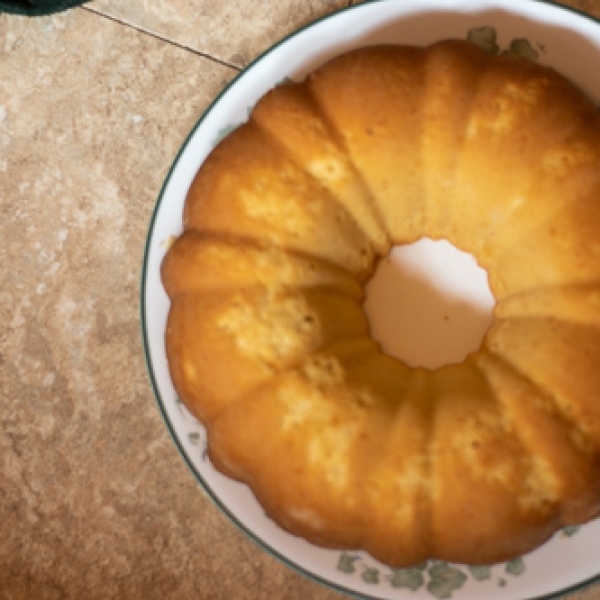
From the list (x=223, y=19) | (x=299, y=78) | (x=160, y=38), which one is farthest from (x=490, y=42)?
(x=160, y=38)

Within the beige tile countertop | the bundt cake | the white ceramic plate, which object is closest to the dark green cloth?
the beige tile countertop

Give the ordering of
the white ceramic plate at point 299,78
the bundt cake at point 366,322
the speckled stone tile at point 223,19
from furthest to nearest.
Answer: the speckled stone tile at point 223,19, the white ceramic plate at point 299,78, the bundt cake at point 366,322

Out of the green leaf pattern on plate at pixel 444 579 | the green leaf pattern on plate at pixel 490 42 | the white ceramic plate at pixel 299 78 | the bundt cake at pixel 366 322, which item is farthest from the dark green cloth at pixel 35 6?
the green leaf pattern on plate at pixel 444 579

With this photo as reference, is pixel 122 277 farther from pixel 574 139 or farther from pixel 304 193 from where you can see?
pixel 574 139

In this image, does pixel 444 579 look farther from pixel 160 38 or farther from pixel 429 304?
pixel 160 38

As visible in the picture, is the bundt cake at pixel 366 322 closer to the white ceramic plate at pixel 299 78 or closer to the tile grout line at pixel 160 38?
the white ceramic plate at pixel 299 78

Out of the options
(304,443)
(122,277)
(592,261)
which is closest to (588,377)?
(592,261)

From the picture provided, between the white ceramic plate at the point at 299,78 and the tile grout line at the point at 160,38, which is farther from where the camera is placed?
the tile grout line at the point at 160,38
